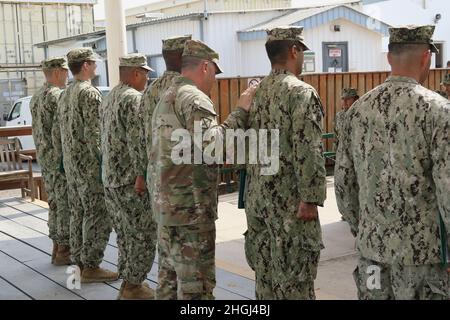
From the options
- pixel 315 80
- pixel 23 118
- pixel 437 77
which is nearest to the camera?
pixel 315 80

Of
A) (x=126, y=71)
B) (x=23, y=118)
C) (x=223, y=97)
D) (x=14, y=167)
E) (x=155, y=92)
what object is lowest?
(x=14, y=167)

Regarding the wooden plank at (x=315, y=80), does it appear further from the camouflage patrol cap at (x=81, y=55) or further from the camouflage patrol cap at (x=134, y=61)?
the camouflage patrol cap at (x=134, y=61)


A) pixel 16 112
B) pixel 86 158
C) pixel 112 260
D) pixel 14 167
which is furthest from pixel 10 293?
pixel 16 112

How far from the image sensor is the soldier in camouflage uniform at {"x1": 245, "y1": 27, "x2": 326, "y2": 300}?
3.38 meters

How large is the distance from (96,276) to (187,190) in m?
2.00

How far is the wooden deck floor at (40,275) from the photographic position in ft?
15.5

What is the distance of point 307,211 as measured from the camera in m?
3.41

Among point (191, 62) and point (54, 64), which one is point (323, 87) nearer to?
point (54, 64)

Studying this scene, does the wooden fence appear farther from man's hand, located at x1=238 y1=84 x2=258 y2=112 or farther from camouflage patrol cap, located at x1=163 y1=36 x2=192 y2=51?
man's hand, located at x1=238 y1=84 x2=258 y2=112

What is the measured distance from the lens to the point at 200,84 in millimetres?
3436

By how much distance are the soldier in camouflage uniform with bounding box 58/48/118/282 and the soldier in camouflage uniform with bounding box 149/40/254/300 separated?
1652mm

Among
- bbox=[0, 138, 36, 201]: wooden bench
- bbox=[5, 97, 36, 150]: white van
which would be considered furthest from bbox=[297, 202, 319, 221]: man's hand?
bbox=[5, 97, 36, 150]: white van

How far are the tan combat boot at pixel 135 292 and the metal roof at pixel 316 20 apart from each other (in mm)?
13602

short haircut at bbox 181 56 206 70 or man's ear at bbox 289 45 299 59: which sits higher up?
man's ear at bbox 289 45 299 59
